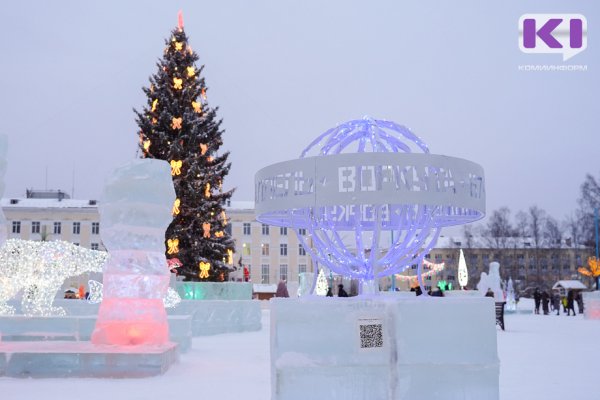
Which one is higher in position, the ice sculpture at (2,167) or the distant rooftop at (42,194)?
the distant rooftop at (42,194)

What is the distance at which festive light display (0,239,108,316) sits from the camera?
1534 cm

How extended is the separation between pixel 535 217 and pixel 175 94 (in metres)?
51.6

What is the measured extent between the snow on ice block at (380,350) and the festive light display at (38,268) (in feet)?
33.1

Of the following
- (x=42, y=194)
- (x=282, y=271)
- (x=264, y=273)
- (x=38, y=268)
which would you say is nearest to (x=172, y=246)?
(x=38, y=268)

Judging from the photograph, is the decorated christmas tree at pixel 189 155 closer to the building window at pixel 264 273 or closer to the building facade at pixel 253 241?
the building facade at pixel 253 241

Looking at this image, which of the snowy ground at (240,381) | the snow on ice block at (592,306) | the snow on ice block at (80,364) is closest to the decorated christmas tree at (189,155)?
the snowy ground at (240,381)

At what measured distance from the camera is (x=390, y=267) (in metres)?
7.71

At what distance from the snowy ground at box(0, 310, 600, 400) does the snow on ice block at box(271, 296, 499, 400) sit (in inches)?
63.7

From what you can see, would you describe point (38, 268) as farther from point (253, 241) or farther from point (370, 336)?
point (253, 241)

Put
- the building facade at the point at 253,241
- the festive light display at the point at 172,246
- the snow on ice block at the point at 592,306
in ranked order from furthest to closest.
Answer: the building facade at the point at 253,241 → the snow on ice block at the point at 592,306 → the festive light display at the point at 172,246

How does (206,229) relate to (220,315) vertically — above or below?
above

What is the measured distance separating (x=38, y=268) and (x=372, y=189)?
11616 mm

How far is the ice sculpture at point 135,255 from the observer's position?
11352 mm

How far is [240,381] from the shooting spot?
940cm
